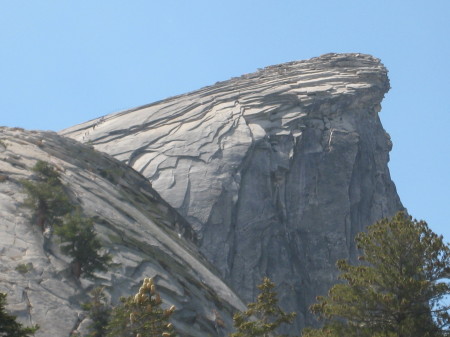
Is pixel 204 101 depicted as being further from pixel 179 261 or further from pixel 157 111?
pixel 179 261

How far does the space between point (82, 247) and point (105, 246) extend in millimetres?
3959

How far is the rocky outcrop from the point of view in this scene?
108 feet

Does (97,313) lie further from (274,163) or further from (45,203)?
(274,163)

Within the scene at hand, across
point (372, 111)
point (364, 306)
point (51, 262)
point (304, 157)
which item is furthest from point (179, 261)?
point (372, 111)

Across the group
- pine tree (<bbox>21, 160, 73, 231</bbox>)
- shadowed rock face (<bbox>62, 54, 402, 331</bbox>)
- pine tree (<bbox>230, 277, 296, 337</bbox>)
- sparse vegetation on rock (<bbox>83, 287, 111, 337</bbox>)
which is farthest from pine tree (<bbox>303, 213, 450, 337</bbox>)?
shadowed rock face (<bbox>62, 54, 402, 331</bbox>)

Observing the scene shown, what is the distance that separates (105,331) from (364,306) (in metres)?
7.61

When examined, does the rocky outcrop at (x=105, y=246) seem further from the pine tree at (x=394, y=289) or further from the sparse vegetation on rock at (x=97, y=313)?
the pine tree at (x=394, y=289)

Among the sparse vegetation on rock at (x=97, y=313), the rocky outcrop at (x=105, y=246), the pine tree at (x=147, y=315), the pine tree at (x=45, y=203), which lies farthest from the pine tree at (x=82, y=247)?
the pine tree at (x=147, y=315)

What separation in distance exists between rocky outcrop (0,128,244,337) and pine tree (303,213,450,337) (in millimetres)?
7277

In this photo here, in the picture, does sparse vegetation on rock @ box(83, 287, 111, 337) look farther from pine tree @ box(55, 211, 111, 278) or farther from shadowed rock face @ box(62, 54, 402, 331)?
shadowed rock face @ box(62, 54, 402, 331)

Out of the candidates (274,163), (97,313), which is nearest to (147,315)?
(97,313)

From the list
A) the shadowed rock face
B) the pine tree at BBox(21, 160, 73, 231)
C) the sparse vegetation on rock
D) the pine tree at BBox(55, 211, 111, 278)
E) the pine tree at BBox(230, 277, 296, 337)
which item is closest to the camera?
the pine tree at BBox(230, 277, 296, 337)

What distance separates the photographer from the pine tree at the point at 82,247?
34.4 metres

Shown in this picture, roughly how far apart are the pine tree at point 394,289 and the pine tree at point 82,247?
7.97 m
